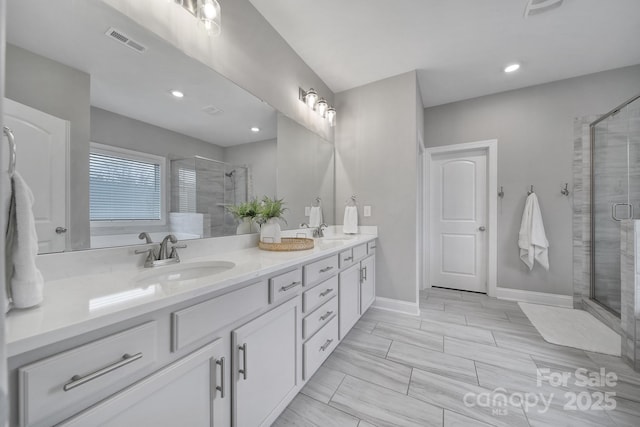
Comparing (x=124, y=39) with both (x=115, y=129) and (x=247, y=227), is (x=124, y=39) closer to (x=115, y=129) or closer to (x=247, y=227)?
(x=115, y=129)

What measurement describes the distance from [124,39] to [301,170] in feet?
4.74

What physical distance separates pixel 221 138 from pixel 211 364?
47.8 inches

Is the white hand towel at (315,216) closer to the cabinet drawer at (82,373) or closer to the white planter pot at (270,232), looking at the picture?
the white planter pot at (270,232)

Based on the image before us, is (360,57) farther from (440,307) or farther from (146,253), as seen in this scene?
(440,307)

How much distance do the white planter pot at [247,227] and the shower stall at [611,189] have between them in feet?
10.8

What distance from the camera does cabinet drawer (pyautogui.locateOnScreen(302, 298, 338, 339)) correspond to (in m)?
1.33

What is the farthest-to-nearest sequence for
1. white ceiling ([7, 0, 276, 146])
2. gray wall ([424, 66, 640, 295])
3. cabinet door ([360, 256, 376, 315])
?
1. gray wall ([424, 66, 640, 295])
2. cabinet door ([360, 256, 376, 315])
3. white ceiling ([7, 0, 276, 146])

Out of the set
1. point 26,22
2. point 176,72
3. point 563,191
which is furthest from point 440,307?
point 26,22

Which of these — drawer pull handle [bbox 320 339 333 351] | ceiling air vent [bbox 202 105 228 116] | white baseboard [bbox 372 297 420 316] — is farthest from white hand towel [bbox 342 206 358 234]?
ceiling air vent [bbox 202 105 228 116]

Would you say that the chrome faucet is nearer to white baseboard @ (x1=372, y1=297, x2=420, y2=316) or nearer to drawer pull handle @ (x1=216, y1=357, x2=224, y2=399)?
white baseboard @ (x1=372, y1=297, x2=420, y2=316)

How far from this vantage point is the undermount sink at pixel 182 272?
39.4 inches

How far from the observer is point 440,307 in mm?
2680

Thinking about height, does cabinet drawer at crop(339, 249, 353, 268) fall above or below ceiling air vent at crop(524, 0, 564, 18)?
below

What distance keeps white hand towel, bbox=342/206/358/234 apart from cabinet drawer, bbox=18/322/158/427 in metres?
2.15
